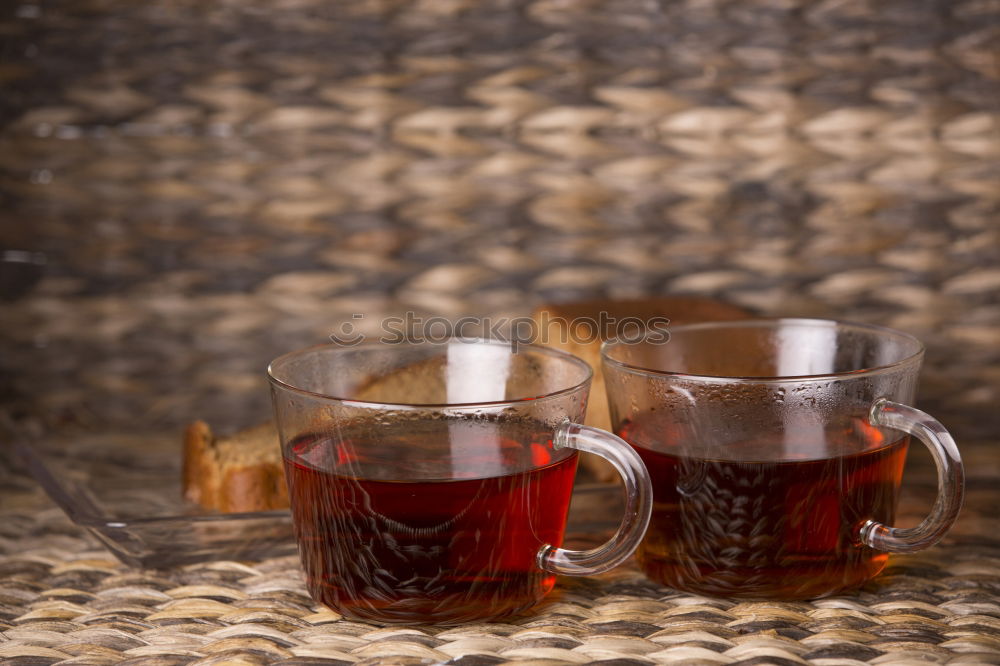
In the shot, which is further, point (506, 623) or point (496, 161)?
point (496, 161)

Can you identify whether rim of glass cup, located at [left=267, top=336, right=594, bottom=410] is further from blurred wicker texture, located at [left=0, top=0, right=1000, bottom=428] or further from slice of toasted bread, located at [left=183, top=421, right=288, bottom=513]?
blurred wicker texture, located at [left=0, top=0, right=1000, bottom=428]

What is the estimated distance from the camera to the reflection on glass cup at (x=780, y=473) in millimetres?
584

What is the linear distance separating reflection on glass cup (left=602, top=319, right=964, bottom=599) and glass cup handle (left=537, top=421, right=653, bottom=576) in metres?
0.04

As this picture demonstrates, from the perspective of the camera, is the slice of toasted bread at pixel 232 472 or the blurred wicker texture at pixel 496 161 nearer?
the slice of toasted bread at pixel 232 472

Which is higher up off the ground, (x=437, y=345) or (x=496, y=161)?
(x=496, y=161)

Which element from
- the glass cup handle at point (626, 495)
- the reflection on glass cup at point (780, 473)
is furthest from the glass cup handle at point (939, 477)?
the glass cup handle at point (626, 495)

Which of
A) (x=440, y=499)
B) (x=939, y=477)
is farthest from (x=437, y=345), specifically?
(x=939, y=477)

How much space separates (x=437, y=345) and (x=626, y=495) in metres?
0.17

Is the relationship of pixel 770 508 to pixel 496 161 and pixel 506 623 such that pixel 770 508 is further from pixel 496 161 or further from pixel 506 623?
pixel 496 161

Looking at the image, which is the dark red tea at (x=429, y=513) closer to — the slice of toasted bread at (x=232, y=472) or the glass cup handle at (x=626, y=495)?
the glass cup handle at (x=626, y=495)

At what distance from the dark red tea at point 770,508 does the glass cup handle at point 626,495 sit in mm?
38

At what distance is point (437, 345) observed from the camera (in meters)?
0.68

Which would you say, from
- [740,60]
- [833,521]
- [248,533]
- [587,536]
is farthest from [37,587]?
[740,60]

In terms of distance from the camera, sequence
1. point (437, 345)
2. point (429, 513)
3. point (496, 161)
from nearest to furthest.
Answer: point (429, 513)
point (437, 345)
point (496, 161)
